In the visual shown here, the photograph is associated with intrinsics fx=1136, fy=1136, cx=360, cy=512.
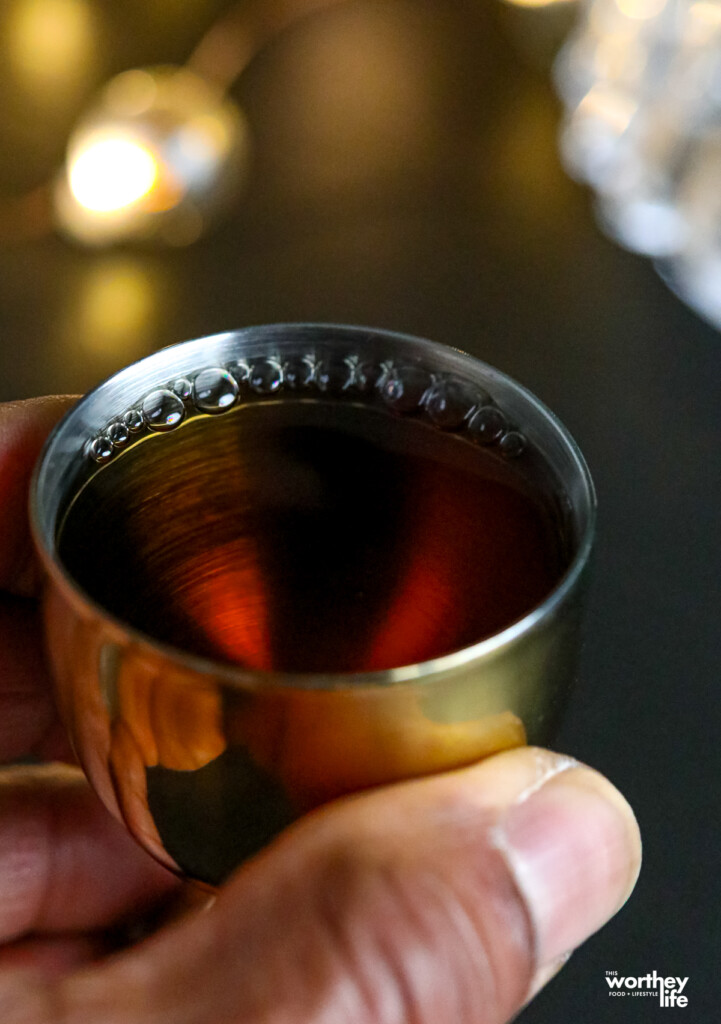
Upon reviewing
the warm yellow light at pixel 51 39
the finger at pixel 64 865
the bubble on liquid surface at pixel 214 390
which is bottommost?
the finger at pixel 64 865

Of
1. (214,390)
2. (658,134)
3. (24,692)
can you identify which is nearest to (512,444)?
(214,390)

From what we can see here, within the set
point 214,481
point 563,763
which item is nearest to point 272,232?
point 214,481

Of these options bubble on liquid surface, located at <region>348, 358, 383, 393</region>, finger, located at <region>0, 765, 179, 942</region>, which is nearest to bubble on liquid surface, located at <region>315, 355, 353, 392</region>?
bubble on liquid surface, located at <region>348, 358, 383, 393</region>

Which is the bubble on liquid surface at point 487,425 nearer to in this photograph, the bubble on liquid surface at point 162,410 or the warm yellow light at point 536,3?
the bubble on liquid surface at point 162,410

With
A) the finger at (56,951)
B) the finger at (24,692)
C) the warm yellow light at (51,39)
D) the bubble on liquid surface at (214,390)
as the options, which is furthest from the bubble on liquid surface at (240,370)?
the warm yellow light at (51,39)

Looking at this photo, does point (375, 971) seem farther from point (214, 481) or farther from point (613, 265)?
point (613, 265)

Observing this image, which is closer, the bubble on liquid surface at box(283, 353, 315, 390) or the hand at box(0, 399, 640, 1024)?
the hand at box(0, 399, 640, 1024)

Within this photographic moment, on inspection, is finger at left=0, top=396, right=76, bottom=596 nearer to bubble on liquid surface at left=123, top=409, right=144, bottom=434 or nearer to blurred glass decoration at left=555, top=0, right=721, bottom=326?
bubble on liquid surface at left=123, top=409, right=144, bottom=434
